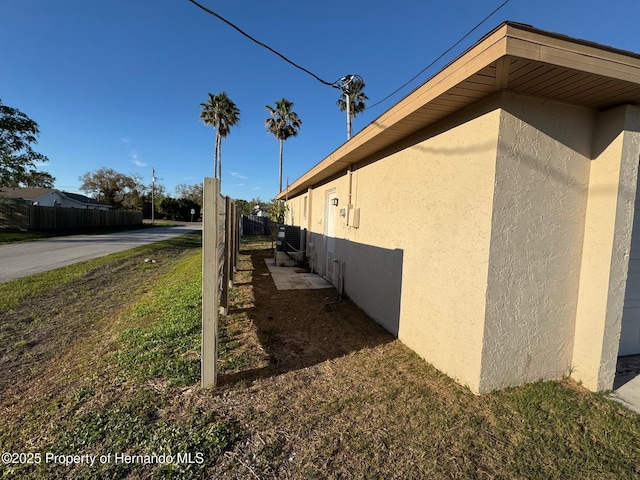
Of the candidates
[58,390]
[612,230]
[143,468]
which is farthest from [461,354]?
[58,390]

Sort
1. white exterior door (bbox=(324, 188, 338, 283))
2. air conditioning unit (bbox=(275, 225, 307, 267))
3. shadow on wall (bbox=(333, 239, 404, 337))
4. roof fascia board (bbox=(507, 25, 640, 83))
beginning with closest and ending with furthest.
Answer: roof fascia board (bbox=(507, 25, 640, 83)), shadow on wall (bbox=(333, 239, 404, 337)), white exterior door (bbox=(324, 188, 338, 283)), air conditioning unit (bbox=(275, 225, 307, 267))

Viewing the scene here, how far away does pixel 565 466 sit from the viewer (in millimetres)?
1853

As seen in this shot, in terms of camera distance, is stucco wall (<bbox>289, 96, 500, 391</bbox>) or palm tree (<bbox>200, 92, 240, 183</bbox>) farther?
palm tree (<bbox>200, 92, 240, 183</bbox>)

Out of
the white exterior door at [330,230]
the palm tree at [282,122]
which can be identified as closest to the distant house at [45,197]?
the palm tree at [282,122]

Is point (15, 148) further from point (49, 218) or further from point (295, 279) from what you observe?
point (295, 279)

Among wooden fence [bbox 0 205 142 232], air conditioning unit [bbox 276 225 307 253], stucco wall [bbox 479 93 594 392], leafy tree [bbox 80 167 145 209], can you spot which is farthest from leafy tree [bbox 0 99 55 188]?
leafy tree [bbox 80 167 145 209]

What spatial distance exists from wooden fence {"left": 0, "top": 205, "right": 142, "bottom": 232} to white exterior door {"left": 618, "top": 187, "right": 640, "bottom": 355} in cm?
2632

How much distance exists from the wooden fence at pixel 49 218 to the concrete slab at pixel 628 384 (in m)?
26.2

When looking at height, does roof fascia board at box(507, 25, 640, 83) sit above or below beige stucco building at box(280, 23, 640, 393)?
above

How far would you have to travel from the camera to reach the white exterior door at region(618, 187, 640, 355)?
3067 millimetres

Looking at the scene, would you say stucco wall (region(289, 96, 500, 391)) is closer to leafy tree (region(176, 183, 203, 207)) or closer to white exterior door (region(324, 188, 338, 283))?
white exterior door (region(324, 188, 338, 283))

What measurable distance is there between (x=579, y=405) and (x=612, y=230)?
4.78 feet

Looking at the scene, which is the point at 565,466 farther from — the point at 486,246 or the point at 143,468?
the point at 143,468

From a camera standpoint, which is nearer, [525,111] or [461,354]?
[525,111]
